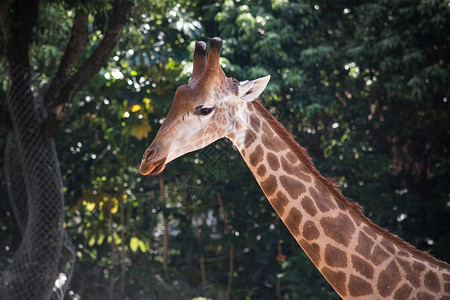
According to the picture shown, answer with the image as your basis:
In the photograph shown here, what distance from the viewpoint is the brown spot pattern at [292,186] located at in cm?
301

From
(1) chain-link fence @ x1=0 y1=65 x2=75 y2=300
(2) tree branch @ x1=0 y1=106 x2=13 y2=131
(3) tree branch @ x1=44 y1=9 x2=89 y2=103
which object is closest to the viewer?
(1) chain-link fence @ x1=0 y1=65 x2=75 y2=300

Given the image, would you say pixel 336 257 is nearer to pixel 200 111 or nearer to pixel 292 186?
pixel 292 186

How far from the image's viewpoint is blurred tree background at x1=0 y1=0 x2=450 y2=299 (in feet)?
21.5

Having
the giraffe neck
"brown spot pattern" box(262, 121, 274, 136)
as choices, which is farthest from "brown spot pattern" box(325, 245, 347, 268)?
"brown spot pattern" box(262, 121, 274, 136)

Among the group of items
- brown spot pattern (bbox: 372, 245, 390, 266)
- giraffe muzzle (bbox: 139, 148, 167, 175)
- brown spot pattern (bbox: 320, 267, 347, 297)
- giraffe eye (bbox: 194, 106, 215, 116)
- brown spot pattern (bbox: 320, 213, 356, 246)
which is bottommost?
brown spot pattern (bbox: 320, 267, 347, 297)

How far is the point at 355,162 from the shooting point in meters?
7.23

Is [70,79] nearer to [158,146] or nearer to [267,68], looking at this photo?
[267,68]

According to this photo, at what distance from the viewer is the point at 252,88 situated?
3.01m

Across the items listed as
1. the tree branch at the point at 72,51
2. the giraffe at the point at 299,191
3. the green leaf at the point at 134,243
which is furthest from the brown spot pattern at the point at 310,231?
the green leaf at the point at 134,243

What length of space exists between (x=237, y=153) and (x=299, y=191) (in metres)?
3.77

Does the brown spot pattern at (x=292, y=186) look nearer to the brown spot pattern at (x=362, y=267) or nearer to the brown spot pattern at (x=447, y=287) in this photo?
the brown spot pattern at (x=362, y=267)

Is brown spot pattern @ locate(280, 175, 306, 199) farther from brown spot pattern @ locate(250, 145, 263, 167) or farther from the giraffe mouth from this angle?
the giraffe mouth

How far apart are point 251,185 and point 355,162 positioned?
1279 mm

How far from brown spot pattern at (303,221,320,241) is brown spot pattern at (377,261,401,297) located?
0.35 meters
